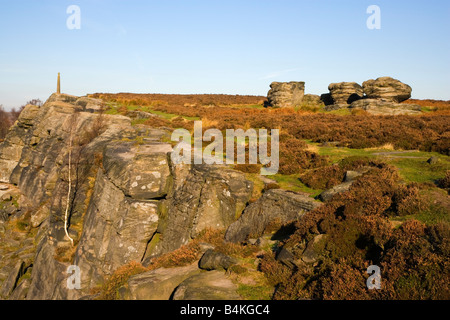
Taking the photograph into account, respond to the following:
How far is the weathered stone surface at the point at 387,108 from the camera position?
3578 cm

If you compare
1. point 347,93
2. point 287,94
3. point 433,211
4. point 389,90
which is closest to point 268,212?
point 433,211

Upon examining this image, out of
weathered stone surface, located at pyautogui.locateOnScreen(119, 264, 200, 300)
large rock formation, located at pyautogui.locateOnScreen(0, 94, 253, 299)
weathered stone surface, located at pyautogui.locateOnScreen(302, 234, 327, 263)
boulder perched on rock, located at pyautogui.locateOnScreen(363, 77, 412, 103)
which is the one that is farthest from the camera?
boulder perched on rock, located at pyautogui.locateOnScreen(363, 77, 412, 103)

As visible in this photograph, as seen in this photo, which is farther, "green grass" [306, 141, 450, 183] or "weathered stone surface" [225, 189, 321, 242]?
"green grass" [306, 141, 450, 183]

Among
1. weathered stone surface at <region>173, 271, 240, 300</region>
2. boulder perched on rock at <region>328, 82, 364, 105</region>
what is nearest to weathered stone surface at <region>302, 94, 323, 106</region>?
boulder perched on rock at <region>328, 82, 364, 105</region>

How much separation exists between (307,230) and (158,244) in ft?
28.4

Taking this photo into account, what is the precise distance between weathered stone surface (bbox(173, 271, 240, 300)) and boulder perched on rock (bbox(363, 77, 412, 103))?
4056 centimetres

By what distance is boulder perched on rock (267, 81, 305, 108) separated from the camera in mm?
49156

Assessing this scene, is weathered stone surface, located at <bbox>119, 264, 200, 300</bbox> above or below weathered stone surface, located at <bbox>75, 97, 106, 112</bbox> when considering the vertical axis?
below

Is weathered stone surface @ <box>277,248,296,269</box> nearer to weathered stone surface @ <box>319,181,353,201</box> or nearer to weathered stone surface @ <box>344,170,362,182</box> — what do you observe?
weathered stone surface @ <box>319,181,353,201</box>

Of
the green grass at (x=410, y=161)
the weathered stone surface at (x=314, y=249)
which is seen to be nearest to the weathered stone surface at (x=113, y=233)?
the weathered stone surface at (x=314, y=249)

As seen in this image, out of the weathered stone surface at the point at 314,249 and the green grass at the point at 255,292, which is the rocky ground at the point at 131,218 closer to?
the green grass at the point at 255,292

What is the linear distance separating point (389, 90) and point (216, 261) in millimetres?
40793

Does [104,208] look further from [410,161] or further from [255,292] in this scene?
[410,161]

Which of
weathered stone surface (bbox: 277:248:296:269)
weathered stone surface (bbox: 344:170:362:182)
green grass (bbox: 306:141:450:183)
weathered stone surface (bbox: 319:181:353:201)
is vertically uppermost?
green grass (bbox: 306:141:450:183)
